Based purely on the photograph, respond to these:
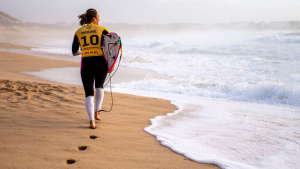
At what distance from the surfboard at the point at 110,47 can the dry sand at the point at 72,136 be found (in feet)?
3.16

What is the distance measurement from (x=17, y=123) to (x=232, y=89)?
19.1 ft

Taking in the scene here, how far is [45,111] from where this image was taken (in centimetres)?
379

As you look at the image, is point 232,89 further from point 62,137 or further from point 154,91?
point 62,137

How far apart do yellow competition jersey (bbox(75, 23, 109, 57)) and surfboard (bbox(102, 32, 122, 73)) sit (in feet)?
0.27

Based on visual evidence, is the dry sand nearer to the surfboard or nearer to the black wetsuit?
the black wetsuit

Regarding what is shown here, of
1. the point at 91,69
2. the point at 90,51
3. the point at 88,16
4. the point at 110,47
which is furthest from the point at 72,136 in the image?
the point at 88,16

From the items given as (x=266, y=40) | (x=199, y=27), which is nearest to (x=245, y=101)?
(x=266, y=40)

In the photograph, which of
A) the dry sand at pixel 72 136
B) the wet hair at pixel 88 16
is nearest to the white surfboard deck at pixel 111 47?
the wet hair at pixel 88 16

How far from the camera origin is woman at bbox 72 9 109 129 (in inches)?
121

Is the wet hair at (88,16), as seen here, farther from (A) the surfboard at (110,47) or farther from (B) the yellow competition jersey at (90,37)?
(A) the surfboard at (110,47)

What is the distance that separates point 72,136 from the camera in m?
2.85

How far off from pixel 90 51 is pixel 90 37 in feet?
0.62

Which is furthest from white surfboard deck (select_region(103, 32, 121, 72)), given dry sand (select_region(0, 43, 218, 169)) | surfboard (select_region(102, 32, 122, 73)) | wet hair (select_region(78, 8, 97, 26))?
dry sand (select_region(0, 43, 218, 169))

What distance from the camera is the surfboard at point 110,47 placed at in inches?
122
